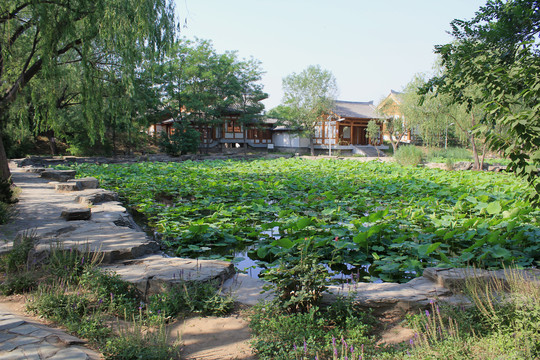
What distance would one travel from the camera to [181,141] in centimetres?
2152

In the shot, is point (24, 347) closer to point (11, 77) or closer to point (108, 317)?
point (108, 317)

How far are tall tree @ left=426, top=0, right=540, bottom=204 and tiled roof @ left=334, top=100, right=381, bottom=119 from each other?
936 inches

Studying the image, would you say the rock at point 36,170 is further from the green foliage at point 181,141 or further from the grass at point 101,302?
the green foliage at point 181,141

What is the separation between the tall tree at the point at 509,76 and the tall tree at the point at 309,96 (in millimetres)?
20702

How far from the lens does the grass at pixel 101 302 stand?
7.40 feet

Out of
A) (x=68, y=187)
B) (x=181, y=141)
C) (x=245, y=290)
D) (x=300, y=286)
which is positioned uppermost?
(x=181, y=141)

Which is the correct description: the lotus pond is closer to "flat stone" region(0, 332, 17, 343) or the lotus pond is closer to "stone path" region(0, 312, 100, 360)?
"stone path" region(0, 312, 100, 360)

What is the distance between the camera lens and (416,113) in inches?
779

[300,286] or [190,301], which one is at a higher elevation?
[300,286]

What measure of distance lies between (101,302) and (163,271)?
0.66 metres

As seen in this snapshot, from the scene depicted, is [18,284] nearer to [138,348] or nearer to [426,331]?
[138,348]

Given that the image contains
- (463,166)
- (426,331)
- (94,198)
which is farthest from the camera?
(463,166)

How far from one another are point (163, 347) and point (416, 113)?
20107 mm

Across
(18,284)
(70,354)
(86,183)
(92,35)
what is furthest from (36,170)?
(70,354)
